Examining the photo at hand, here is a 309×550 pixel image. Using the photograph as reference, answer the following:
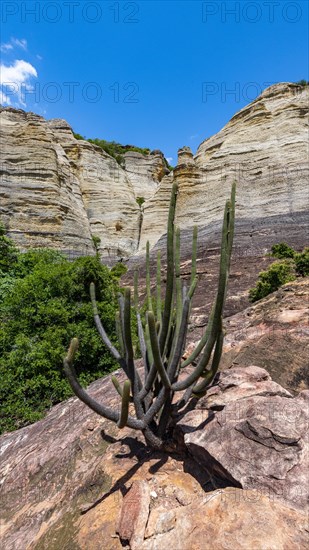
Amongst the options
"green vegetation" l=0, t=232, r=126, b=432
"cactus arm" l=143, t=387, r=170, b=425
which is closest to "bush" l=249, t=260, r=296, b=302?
"green vegetation" l=0, t=232, r=126, b=432

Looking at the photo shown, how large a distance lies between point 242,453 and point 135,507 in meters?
0.80

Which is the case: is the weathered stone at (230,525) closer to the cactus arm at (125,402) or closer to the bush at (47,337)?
the cactus arm at (125,402)

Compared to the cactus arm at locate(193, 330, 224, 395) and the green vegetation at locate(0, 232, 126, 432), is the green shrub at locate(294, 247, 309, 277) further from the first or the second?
the cactus arm at locate(193, 330, 224, 395)

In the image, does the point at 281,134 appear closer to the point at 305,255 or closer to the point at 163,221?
the point at 163,221

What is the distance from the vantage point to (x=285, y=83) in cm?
2575

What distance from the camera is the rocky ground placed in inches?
68.3

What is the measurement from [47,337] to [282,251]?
35.9 feet

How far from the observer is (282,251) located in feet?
44.8

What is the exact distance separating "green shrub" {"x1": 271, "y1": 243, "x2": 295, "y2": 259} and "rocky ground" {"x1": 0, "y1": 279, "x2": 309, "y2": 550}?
10455 mm

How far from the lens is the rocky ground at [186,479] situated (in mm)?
1735

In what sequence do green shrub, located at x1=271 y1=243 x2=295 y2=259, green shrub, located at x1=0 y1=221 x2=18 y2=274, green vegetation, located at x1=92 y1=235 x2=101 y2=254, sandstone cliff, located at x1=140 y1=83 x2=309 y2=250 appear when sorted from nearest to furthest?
green shrub, located at x1=0 y1=221 x2=18 y2=274
green shrub, located at x1=271 y1=243 x2=295 y2=259
sandstone cliff, located at x1=140 y1=83 x2=309 y2=250
green vegetation, located at x1=92 y1=235 x2=101 y2=254

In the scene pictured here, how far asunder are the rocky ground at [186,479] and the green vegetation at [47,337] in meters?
1.67

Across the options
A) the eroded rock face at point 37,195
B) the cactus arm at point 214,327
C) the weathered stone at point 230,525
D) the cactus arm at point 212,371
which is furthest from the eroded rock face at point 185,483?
the eroded rock face at point 37,195

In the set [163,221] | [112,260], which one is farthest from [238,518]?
[163,221]
